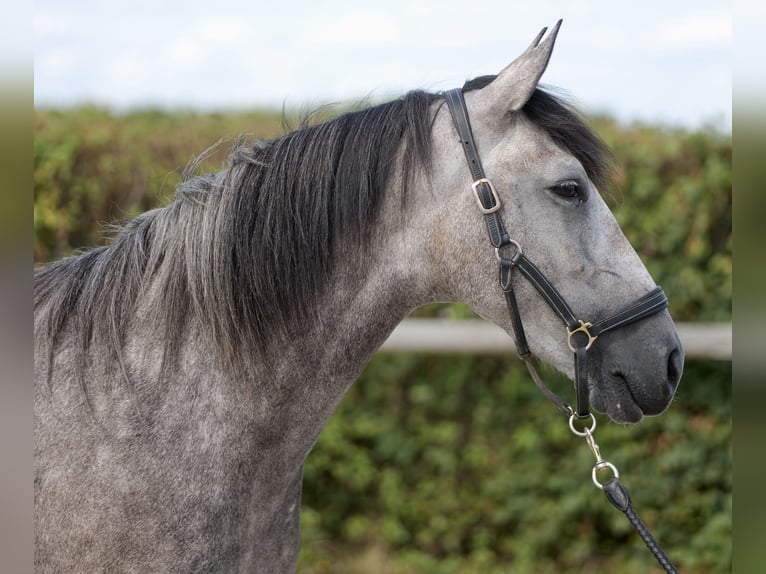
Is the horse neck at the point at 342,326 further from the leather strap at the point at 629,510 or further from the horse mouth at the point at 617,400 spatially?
the leather strap at the point at 629,510

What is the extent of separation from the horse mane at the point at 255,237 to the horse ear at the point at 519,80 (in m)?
0.10

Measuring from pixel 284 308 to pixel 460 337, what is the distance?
2974 mm

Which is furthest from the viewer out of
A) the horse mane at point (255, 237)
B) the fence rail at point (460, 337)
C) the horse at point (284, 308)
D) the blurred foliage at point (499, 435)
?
the blurred foliage at point (499, 435)

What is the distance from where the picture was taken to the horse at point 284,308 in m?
2.06

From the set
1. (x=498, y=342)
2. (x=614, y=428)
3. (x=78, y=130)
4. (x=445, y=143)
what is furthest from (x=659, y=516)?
(x=78, y=130)

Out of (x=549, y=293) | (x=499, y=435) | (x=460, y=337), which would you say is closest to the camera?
(x=549, y=293)

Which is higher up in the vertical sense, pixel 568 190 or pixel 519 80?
pixel 519 80

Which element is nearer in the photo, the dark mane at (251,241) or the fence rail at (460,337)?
the dark mane at (251,241)

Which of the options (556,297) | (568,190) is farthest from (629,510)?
(568,190)

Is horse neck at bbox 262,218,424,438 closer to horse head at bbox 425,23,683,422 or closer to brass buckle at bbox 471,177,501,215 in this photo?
horse head at bbox 425,23,683,422

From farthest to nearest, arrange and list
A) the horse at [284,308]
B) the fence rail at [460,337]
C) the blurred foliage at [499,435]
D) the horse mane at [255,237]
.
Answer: the blurred foliage at [499,435] → the fence rail at [460,337] → the horse mane at [255,237] → the horse at [284,308]

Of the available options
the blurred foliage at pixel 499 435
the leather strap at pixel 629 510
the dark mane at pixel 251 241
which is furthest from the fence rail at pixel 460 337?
the dark mane at pixel 251 241

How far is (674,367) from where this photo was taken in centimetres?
218

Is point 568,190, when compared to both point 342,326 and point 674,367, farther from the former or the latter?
point 342,326
